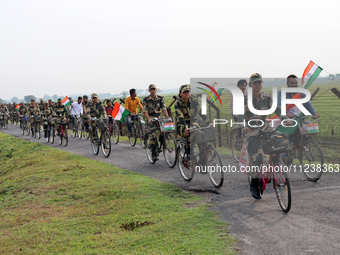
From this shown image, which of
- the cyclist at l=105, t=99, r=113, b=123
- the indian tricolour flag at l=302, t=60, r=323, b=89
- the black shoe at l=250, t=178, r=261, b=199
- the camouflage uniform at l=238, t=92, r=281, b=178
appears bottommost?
the black shoe at l=250, t=178, r=261, b=199

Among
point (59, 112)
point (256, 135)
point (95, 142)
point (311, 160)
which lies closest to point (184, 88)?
point (256, 135)

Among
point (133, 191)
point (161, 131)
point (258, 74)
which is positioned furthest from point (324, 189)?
point (161, 131)

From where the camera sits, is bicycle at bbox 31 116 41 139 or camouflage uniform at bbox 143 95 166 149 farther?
bicycle at bbox 31 116 41 139

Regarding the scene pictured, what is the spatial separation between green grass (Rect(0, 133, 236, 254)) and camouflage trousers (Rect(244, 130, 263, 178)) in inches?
45.1

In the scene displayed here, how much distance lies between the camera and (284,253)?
448 cm

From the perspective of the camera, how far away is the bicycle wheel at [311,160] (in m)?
7.88

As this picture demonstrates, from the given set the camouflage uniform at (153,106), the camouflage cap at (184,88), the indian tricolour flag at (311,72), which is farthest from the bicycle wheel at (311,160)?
the camouflage uniform at (153,106)

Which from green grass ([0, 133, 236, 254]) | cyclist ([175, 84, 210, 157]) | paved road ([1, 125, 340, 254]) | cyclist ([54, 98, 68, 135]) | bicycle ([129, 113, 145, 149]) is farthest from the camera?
cyclist ([54, 98, 68, 135])

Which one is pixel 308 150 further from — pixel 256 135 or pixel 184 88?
pixel 184 88

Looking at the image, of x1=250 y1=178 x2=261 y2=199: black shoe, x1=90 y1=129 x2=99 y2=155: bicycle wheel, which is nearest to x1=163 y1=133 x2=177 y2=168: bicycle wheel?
x1=250 y1=178 x2=261 y2=199: black shoe

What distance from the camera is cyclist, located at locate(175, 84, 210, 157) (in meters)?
8.11

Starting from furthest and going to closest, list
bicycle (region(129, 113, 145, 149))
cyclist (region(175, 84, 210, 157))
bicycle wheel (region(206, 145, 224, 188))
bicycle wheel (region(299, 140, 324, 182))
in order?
bicycle (region(129, 113, 145, 149))
cyclist (region(175, 84, 210, 157))
bicycle wheel (region(299, 140, 324, 182))
bicycle wheel (region(206, 145, 224, 188))

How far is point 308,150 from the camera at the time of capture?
26.6ft

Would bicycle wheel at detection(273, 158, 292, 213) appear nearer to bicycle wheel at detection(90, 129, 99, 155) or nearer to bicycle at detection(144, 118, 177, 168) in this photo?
bicycle at detection(144, 118, 177, 168)
